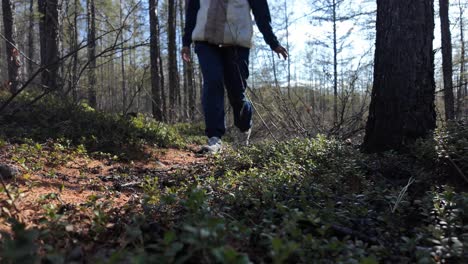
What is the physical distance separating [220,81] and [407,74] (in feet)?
6.61

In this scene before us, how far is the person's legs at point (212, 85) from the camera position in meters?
4.35

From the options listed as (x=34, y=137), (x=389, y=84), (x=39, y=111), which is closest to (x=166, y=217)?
(x=389, y=84)

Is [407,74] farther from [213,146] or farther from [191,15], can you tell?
[191,15]

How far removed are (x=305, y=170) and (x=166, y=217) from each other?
1.27m

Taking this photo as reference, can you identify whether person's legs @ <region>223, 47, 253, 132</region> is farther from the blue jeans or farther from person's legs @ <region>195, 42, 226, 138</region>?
person's legs @ <region>195, 42, 226, 138</region>

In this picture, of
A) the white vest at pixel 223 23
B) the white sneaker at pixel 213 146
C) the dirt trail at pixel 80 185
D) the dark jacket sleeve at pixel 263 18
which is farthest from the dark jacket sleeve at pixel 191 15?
the dirt trail at pixel 80 185

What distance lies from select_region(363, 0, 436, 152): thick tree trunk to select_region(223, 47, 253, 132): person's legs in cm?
175

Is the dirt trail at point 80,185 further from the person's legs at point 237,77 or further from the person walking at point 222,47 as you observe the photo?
the person's legs at point 237,77

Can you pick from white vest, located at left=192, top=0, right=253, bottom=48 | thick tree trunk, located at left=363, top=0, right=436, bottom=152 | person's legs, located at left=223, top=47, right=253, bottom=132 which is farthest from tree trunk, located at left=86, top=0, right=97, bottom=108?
thick tree trunk, located at left=363, top=0, right=436, bottom=152

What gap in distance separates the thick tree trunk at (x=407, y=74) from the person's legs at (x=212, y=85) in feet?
6.11

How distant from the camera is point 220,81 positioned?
14.4 feet

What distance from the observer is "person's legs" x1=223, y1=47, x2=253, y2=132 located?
14.8 ft

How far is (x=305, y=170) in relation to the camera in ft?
9.10

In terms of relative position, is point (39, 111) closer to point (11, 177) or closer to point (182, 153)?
point (182, 153)
